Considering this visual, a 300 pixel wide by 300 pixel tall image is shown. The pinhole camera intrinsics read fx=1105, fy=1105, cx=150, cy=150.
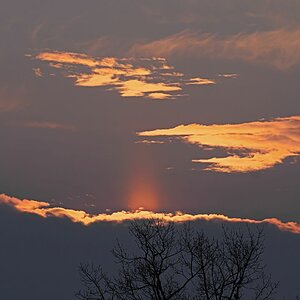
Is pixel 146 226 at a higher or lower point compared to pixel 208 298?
higher

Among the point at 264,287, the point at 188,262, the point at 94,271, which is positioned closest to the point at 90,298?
the point at 94,271

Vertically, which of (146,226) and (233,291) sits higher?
(146,226)

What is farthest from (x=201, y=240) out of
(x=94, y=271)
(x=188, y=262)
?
(x=94, y=271)

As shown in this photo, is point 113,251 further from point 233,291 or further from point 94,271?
point 233,291

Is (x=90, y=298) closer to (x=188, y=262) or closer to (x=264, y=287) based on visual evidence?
(x=188, y=262)

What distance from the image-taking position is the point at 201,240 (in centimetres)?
6544

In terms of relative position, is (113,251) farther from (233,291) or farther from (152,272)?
(233,291)

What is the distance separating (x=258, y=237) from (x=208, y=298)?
4.60 metres

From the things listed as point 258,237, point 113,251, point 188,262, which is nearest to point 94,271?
point 113,251

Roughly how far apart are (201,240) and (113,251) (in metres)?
5.26

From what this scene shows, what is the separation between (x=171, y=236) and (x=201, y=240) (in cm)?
239

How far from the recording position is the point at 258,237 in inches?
2527

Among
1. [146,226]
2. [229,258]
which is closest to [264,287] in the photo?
[229,258]

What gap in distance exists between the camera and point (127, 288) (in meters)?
64.2
